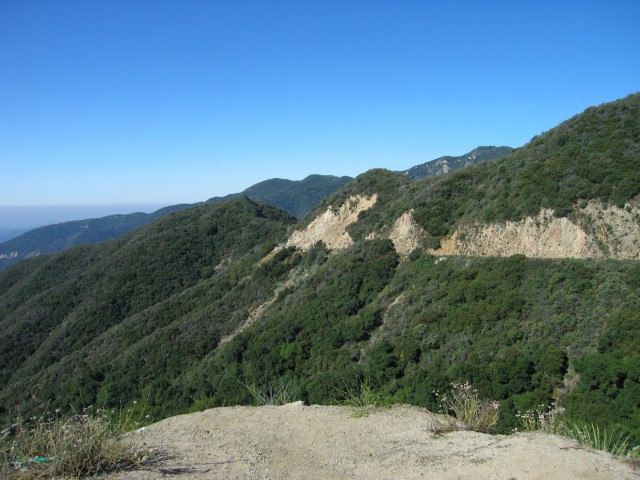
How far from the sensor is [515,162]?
28547mm

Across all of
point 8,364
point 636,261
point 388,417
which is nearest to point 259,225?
point 8,364

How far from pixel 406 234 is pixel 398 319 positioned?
8984mm

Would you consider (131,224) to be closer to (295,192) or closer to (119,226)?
(119,226)

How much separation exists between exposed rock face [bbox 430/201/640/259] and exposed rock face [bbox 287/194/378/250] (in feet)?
47.6

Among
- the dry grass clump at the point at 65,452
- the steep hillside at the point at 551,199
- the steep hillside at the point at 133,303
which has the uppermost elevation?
the steep hillside at the point at 551,199

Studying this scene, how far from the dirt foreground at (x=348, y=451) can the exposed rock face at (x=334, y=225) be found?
3008 cm

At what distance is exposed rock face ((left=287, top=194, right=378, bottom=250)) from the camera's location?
38062mm

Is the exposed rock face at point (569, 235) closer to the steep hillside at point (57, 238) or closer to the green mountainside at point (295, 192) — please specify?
the green mountainside at point (295, 192)

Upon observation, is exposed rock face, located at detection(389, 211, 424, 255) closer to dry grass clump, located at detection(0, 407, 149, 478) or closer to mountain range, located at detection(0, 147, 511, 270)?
dry grass clump, located at detection(0, 407, 149, 478)

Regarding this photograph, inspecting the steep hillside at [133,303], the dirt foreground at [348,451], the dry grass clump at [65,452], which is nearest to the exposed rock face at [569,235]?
the dirt foreground at [348,451]

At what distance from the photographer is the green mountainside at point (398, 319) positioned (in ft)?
45.7

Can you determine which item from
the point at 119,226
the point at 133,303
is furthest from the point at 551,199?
the point at 119,226

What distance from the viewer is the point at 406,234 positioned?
29.9 m

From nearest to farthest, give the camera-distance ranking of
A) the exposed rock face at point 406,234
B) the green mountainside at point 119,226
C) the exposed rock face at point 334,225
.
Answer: the exposed rock face at point 406,234
the exposed rock face at point 334,225
the green mountainside at point 119,226
